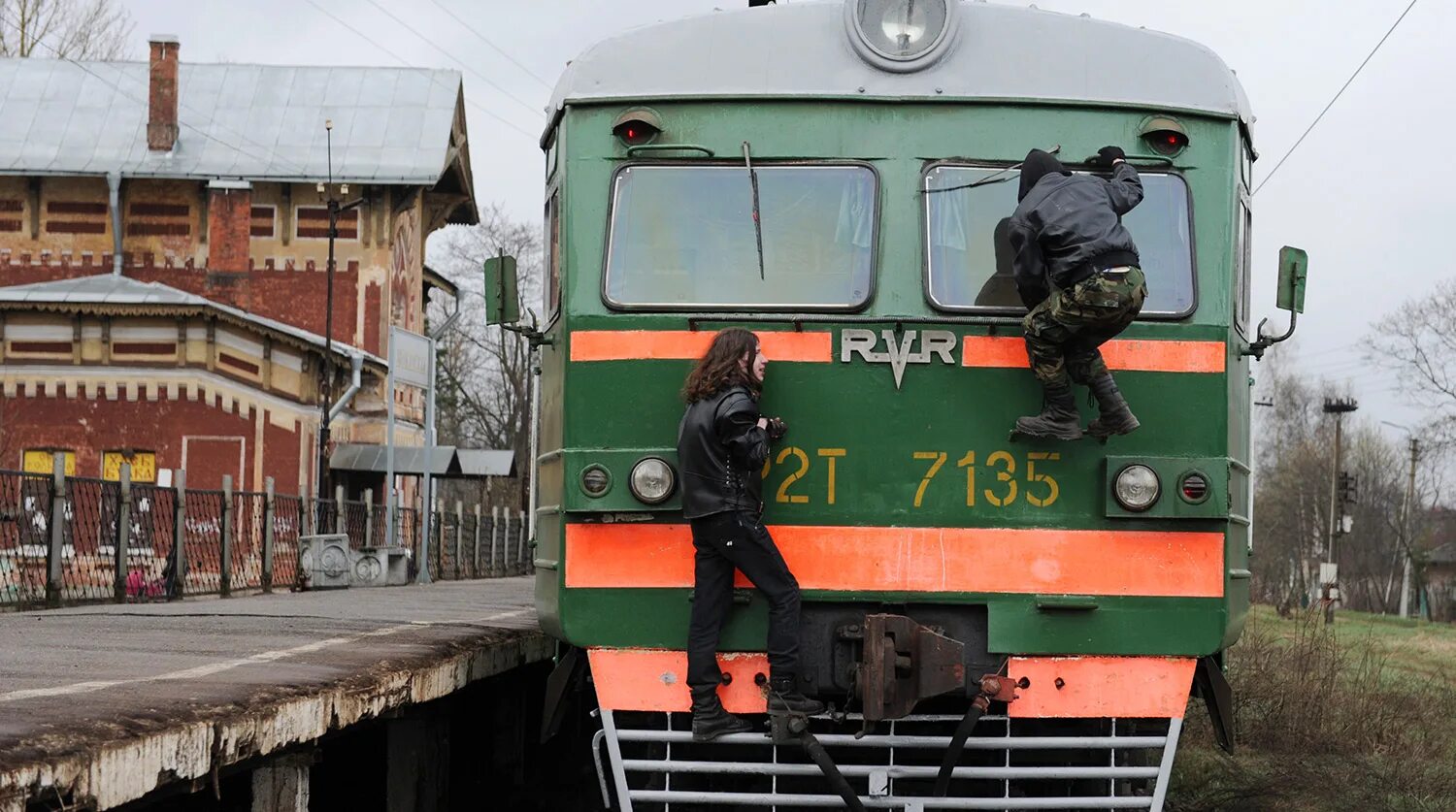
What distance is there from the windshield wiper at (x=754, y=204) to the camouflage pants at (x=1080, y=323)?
3.26 ft

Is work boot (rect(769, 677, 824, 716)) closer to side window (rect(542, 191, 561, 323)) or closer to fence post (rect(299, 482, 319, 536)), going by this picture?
side window (rect(542, 191, 561, 323))

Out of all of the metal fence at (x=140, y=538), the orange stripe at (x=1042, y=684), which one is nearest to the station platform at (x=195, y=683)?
the orange stripe at (x=1042, y=684)

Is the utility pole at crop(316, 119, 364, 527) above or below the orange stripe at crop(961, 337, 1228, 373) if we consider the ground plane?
above

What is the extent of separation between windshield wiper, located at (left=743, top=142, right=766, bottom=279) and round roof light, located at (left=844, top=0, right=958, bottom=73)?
0.59 meters

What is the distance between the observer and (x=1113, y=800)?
6.42 m

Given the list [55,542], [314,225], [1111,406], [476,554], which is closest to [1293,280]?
[1111,406]

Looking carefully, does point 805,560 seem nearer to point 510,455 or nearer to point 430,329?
point 510,455

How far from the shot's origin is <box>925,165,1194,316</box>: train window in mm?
6684

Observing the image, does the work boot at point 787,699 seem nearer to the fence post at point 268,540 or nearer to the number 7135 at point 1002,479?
the number 7135 at point 1002,479

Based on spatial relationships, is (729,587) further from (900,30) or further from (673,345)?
(900,30)

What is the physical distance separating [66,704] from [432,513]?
1019 inches

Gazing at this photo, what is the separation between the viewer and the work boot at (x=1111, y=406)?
6430mm

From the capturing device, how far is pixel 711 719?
6.32 metres

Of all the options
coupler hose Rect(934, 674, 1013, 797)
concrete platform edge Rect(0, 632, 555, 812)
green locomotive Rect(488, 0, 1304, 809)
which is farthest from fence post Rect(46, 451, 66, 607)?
coupler hose Rect(934, 674, 1013, 797)
